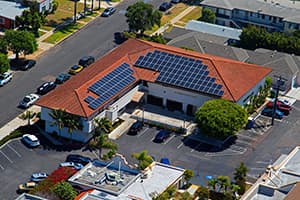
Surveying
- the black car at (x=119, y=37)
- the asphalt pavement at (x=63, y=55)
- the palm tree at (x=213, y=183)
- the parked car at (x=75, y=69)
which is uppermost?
the palm tree at (x=213, y=183)

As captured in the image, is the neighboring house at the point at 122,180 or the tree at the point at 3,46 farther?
the tree at the point at 3,46

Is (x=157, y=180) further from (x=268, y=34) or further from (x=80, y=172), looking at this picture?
(x=268, y=34)

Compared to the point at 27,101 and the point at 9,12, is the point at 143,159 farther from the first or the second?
the point at 9,12

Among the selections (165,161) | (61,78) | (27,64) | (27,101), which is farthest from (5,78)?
(165,161)

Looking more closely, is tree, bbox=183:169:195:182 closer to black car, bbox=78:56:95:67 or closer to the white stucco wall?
the white stucco wall

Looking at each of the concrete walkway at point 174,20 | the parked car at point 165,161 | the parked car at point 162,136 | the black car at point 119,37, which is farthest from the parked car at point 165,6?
the parked car at point 165,161

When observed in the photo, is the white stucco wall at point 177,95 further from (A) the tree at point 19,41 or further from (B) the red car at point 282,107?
(A) the tree at point 19,41
